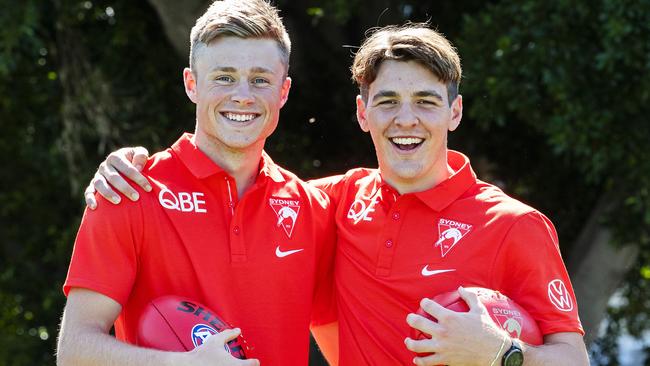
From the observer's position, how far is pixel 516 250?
3.36 m

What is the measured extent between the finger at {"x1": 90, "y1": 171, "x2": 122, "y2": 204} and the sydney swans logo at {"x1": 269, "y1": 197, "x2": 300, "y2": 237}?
586mm

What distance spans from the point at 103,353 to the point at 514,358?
1236 millimetres

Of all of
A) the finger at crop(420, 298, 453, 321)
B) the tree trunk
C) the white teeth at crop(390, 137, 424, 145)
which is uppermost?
the white teeth at crop(390, 137, 424, 145)

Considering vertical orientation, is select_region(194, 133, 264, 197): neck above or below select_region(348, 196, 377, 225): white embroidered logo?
above

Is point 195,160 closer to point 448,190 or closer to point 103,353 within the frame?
point 103,353

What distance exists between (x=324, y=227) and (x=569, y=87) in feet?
8.30

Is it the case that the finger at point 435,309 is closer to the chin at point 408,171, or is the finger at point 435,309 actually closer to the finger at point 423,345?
the finger at point 423,345

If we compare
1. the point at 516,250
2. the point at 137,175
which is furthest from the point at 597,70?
the point at 137,175

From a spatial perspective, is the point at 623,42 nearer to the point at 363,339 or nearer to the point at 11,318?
the point at 363,339

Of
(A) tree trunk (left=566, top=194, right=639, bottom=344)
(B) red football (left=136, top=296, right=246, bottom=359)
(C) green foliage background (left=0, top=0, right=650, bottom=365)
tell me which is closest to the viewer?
(B) red football (left=136, top=296, right=246, bottom=359)

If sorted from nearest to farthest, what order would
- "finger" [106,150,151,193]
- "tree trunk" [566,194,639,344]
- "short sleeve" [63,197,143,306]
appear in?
"short sleeve" [63,197,143,306], "finger" [106,150,151,193], "tree trunk" [566,194,639,344]

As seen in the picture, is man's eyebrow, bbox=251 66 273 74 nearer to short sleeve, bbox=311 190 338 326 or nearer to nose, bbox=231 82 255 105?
nose, bbox=231 82 255 105

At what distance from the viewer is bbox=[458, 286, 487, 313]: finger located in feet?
10.2

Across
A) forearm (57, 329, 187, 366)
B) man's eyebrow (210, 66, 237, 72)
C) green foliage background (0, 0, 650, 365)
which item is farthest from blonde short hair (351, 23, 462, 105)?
green foliage background (0, 0, 650, 365)
